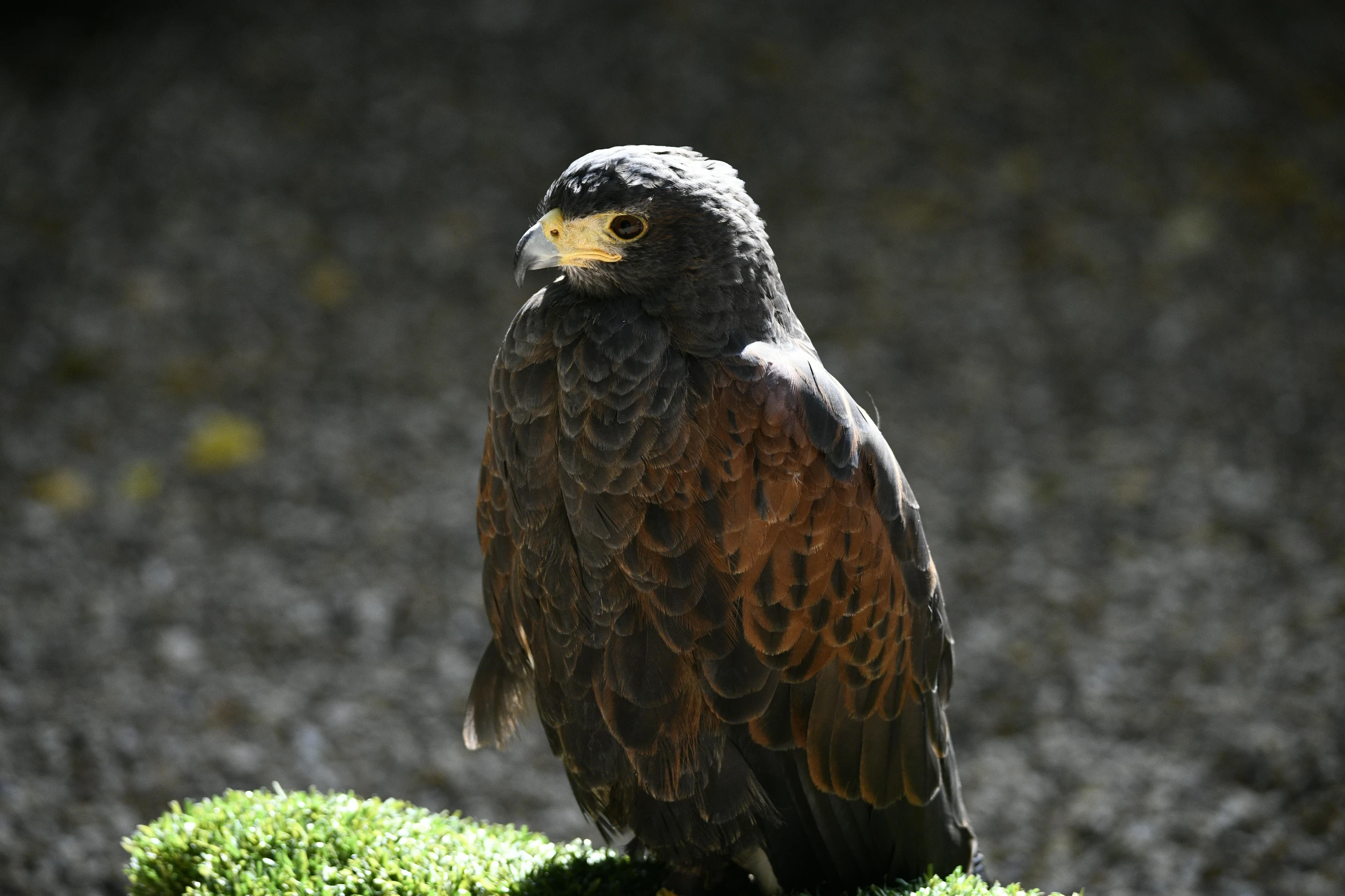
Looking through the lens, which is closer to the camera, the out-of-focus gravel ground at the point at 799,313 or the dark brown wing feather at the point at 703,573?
the dark brown wing feather at the point at 703,573

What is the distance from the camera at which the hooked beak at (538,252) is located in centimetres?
213

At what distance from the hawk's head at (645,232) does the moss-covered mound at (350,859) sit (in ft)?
4.32

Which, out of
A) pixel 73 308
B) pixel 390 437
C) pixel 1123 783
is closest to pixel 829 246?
pixel 390 437

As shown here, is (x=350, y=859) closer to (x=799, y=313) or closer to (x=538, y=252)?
(x=538, y=252)

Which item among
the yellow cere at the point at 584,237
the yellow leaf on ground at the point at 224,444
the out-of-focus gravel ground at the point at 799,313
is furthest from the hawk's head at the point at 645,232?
the yellow leaf on ground at the point at 224,444

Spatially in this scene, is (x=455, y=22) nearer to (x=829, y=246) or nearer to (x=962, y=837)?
(x=829, y=246)

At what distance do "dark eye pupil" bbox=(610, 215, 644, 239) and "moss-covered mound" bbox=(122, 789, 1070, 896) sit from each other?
1.44 m

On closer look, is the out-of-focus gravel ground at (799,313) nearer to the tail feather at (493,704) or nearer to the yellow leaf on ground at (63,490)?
the yellow leaf on ground at (63,490)

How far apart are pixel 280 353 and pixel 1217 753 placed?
444 centimetres

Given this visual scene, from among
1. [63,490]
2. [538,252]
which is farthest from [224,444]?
[538,252]

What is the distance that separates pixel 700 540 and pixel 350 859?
1120mm

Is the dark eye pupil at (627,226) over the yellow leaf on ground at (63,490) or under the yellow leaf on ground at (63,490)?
under

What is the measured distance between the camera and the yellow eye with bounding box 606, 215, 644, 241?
6.88ft

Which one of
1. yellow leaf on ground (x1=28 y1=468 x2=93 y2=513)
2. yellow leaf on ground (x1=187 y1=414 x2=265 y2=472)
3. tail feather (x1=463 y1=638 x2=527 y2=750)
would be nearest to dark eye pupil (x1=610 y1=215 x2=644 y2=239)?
tail feather (x1=463 y1=638 x2=527 y2=750)
